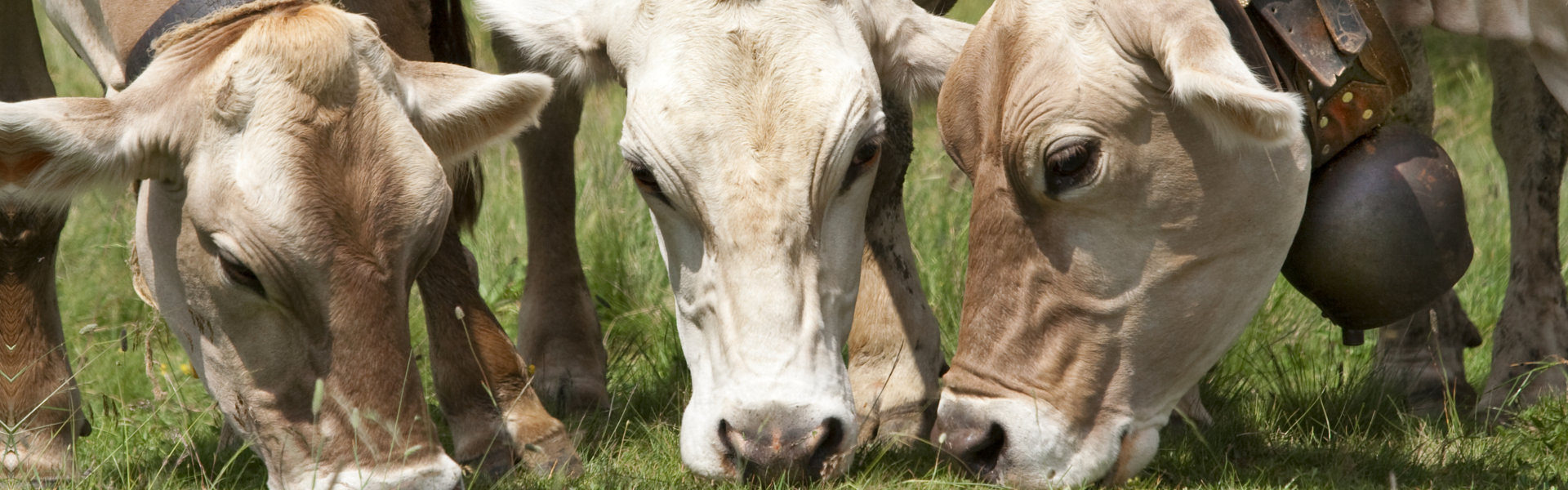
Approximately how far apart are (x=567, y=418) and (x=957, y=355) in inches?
59.6

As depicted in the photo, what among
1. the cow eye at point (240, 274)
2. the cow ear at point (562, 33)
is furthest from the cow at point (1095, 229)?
the cow eye at point (240, 274)

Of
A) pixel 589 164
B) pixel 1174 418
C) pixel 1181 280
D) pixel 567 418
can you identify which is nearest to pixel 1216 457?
pixel 1174 418

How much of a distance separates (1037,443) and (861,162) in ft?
2.70

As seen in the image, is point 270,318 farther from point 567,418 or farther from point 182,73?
point 567,418

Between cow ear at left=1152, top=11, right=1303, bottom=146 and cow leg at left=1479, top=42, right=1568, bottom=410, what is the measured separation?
2.00 m

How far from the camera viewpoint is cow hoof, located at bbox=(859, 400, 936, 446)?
15.0 feet

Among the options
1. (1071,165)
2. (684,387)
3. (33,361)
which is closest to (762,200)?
(1071,165)

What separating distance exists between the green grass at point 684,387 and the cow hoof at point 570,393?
0.45ft

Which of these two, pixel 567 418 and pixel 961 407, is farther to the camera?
pixel 567 418

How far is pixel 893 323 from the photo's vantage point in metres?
4.77

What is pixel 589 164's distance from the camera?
7891 millimetres

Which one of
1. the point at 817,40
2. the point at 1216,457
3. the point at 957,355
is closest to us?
the point at 817,40

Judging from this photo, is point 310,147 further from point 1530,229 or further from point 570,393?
point 1530,229

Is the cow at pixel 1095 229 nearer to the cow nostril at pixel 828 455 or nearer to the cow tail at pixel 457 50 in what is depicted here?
the cow nostril at pixel 828 455
